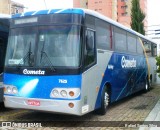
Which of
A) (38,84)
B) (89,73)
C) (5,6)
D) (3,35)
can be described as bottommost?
(38,84)

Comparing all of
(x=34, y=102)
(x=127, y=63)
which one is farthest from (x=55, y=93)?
(x=127, y=63)

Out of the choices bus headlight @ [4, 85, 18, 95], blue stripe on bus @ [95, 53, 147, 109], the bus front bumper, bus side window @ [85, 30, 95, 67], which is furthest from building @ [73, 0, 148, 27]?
the bus front bumper

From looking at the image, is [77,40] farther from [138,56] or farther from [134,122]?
[138,56]

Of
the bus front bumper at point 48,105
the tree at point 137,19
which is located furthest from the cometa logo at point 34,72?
the tree at point 137,19

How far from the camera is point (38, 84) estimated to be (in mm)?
8969

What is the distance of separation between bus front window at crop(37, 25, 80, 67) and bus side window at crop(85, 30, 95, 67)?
50cm

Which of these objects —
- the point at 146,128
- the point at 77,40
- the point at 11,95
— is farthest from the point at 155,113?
the point at 11,95

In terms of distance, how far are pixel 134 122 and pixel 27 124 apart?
3.11 metres

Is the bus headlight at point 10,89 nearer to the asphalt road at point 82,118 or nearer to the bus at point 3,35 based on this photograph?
the asphalt road at point 82,118

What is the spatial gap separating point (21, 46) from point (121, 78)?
4.94 meters

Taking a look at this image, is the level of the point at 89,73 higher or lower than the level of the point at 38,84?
higher

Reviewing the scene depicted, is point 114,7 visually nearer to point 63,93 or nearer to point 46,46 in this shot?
point 46,46

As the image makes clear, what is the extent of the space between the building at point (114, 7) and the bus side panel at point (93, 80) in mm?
85716

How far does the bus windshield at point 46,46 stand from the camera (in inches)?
344
